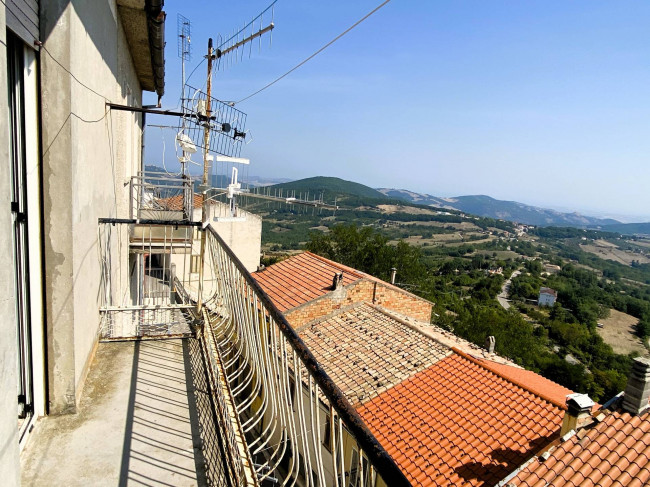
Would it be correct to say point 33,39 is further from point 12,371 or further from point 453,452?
point 453,452

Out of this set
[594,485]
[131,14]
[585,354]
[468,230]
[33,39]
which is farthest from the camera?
[468,230]

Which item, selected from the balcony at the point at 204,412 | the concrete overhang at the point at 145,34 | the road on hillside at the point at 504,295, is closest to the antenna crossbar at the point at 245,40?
the concrete overhang at the point at 145,34

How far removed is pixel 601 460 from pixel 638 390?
5.37ft

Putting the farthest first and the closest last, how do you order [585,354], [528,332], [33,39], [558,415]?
1. [585,354]
2. [528,332]
3. [558,415]
4. [33,39]

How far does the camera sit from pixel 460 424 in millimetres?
8758

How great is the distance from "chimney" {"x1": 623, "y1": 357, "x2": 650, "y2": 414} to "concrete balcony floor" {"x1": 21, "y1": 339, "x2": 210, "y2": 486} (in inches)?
324

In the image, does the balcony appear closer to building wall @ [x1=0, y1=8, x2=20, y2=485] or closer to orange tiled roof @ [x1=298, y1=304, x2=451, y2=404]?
building wall @ [x1=0, y1=8, x2=20, y2=485]

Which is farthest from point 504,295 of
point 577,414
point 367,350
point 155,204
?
point 155,204

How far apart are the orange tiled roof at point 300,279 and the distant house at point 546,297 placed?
63.9 metres

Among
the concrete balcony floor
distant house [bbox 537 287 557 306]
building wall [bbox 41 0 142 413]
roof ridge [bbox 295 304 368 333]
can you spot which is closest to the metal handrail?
the concrete balcony floor

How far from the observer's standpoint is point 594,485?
6.66 meters

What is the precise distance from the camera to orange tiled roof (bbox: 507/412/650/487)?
673cm

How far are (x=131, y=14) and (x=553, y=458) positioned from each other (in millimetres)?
9481

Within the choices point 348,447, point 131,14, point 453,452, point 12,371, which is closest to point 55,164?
point 12,371
